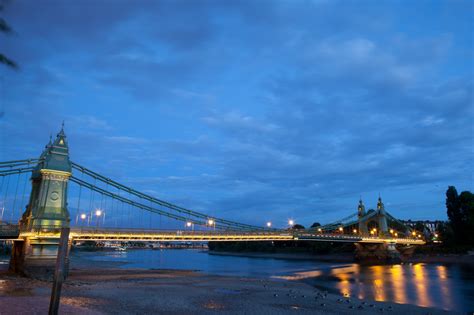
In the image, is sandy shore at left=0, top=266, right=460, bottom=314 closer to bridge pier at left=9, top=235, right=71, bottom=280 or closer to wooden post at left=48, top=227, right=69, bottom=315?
wooden post at left=48, top=227, right=69, bottom=315

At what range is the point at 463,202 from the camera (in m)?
84.3

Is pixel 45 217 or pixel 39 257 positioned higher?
pixel 45 217

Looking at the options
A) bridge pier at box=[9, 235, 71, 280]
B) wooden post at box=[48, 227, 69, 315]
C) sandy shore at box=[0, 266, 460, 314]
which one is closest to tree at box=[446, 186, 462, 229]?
sandy shore at box=[0, 266, 460, 314]

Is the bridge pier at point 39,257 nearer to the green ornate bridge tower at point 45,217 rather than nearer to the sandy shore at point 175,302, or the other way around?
the green ornate bridge tower at point 45,217

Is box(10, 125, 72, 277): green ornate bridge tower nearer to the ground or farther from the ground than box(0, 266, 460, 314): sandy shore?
farther from the ground

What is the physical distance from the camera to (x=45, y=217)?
122ft

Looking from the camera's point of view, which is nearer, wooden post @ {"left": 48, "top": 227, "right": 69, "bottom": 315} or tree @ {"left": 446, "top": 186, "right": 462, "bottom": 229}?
wooden post @ {"left": 48, "top": 227, "right": 69, "bottom": 315}

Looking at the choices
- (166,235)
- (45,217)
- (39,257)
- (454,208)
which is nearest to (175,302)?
(39,257)

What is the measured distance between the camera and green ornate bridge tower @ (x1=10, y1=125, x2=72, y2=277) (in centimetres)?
3594

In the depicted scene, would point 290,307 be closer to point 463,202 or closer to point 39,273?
point 39,273

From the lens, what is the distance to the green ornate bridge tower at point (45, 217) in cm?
3594

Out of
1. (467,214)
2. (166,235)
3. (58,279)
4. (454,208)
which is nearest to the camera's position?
(58,279)

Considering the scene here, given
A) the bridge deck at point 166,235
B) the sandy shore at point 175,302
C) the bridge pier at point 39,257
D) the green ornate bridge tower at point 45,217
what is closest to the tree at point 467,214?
the bridge deck at point 166,235

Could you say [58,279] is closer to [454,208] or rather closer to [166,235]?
[166,235]
